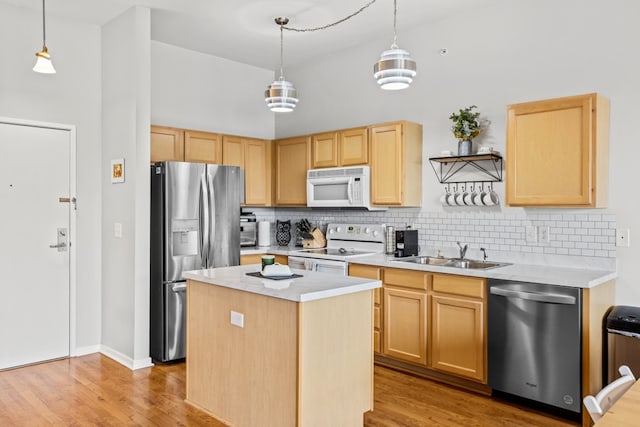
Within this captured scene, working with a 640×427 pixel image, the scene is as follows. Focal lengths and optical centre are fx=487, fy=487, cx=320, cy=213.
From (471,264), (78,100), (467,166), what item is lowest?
(471,264)

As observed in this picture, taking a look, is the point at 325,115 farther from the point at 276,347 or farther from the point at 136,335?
the point at 276,347

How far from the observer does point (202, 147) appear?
17.2 feet

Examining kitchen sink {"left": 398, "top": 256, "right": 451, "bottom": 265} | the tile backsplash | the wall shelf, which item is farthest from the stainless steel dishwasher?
the wall shelf

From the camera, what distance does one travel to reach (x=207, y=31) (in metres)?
Result: 4.89

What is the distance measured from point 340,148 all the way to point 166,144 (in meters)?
1.78

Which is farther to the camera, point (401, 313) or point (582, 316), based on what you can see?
point (401, 313)

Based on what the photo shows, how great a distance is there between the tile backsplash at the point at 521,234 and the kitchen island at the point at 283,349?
167 cm

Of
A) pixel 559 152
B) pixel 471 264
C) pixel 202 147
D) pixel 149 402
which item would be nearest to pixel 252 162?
pixel 202 147

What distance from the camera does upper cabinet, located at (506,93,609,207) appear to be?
3.31 m

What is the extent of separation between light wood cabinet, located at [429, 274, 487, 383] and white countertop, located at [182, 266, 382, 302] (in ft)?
3.20

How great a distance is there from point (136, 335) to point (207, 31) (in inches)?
118

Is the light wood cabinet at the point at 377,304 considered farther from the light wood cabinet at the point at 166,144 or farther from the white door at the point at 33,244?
the white door at the point at 33,244

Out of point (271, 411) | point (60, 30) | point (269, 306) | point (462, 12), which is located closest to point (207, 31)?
point (60, 30)

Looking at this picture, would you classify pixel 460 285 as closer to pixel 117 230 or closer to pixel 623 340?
pixel 623 340
